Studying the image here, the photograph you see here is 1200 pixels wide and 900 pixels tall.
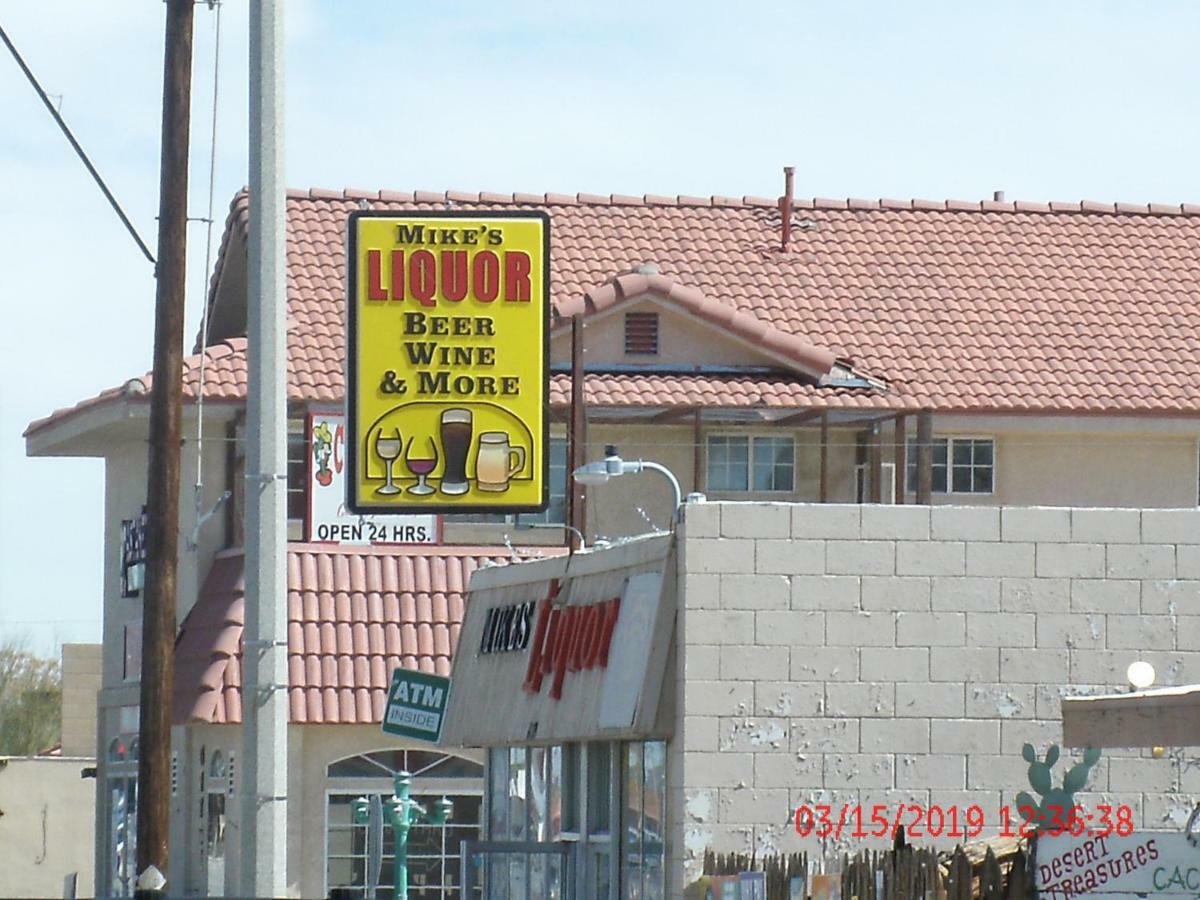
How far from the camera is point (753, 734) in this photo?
1695 centimetres

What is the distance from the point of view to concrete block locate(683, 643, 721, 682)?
17.0 metres

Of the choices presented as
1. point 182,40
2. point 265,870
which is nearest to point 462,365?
point 182,40

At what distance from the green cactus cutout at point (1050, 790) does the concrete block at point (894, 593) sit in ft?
3.90

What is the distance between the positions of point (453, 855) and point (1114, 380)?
34.6 ft

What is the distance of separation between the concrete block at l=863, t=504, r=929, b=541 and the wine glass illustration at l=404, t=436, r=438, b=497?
4.37 m

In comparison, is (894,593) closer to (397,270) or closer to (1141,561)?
(1141,561)

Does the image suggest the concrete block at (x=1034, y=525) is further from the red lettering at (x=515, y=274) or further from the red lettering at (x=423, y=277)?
the red lettering at (x=423, y=277)

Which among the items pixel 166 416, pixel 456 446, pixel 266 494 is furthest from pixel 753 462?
pixel 266 494

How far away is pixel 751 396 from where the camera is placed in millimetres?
31719

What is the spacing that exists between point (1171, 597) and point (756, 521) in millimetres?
A: 2795

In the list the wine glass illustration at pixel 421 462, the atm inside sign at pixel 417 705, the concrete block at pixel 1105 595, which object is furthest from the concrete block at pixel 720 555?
the wine glass illustration at pixel 421 462

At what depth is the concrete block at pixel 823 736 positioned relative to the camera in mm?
16938

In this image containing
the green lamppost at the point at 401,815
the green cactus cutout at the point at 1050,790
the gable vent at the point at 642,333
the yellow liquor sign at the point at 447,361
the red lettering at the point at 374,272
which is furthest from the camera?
the gable vent at the point at 642,333

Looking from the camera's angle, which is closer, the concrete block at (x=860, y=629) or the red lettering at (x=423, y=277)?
the concrete block at (x=860, y=629)
